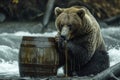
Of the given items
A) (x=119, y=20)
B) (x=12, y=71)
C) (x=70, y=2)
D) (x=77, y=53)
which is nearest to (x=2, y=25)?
(x=70, y=2)

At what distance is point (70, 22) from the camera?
7391 millimetres

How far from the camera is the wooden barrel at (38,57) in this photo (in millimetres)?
7336

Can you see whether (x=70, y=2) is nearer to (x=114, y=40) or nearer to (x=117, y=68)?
(x=114, y=40)

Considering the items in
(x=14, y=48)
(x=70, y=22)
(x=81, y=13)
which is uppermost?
(x=81, y=13)

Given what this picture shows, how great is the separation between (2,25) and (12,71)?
6.69m

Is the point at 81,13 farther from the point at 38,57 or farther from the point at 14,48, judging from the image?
the point at 14,48

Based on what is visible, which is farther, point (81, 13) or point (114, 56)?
point (114, 56)

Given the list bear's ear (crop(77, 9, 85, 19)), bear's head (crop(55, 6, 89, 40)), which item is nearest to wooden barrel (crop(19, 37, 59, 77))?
bear's head (crop(55, 6, 89, 40))

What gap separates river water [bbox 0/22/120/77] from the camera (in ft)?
29.9

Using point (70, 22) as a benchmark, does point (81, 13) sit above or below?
above

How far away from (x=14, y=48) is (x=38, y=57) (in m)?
4.03

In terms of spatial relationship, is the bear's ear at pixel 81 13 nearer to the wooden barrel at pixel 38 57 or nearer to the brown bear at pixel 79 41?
the brown bear at pixel 79 41

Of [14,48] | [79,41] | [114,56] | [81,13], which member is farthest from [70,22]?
[14,48]

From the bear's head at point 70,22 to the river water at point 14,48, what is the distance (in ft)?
3.66
